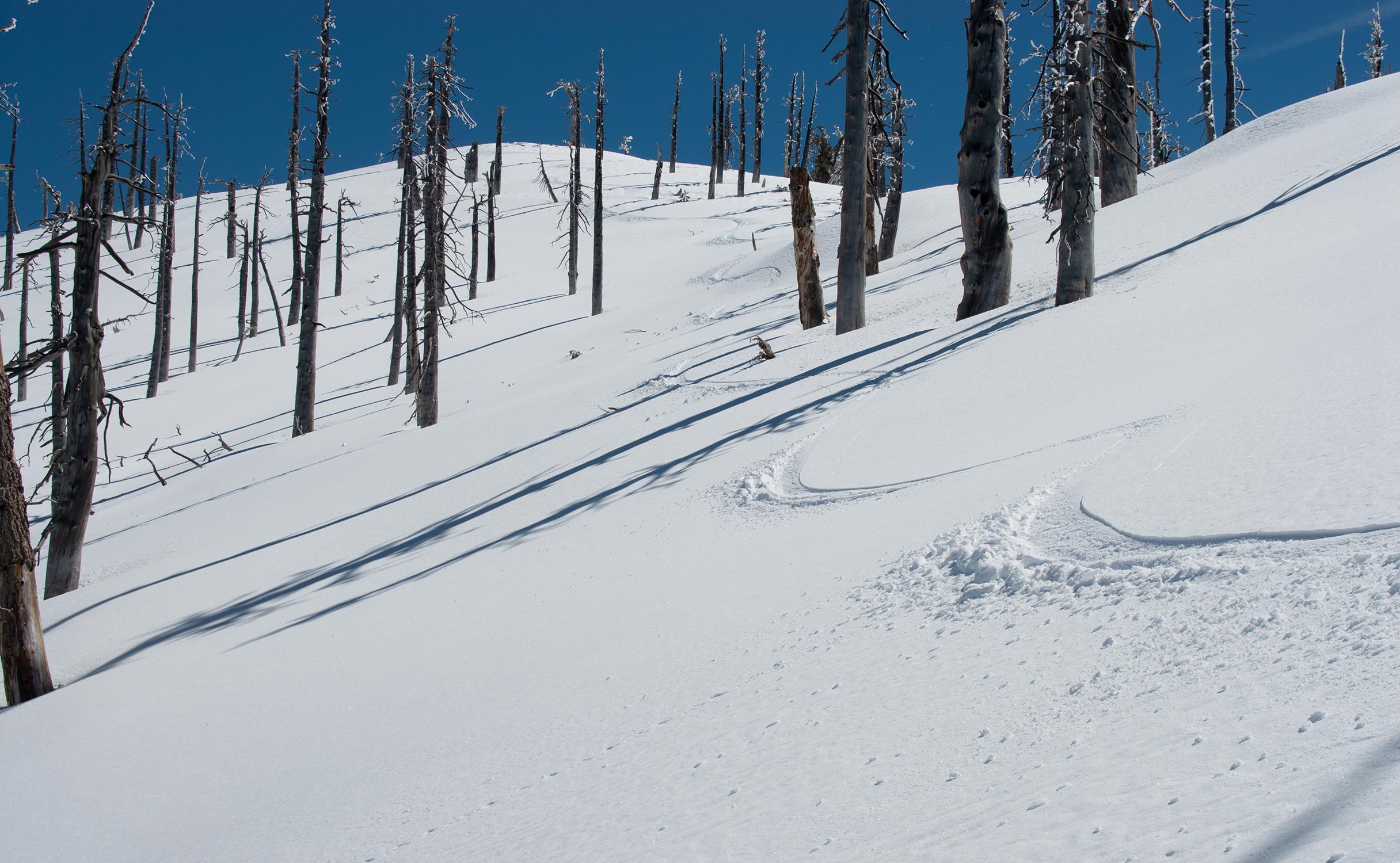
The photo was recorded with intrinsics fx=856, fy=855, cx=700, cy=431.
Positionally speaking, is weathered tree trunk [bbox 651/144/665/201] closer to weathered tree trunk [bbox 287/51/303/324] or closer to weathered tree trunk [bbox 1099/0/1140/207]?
weathered tree trunk [bbox 287/51/303/324]

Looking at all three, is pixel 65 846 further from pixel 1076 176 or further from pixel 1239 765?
pixel 1076 176

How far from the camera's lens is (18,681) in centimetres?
664

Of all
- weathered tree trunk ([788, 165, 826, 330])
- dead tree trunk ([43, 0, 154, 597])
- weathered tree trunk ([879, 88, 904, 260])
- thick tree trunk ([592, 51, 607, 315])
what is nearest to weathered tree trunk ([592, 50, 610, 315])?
thick tree trunk ([592, 51, 607, 315])

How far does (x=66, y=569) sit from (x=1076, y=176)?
39.2 ft

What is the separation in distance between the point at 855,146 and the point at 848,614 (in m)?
8.95

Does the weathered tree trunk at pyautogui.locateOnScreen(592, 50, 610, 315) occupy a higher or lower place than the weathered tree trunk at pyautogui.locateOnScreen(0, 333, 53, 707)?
higher

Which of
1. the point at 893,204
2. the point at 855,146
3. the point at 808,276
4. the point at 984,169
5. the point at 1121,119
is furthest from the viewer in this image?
the point at 893,204

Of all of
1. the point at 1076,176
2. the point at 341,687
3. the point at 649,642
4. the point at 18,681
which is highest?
the point at 1076,176

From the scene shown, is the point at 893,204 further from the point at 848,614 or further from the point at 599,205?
the point at 848,614

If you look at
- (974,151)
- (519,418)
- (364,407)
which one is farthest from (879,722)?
(364,407)

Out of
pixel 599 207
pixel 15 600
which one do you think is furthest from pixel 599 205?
pixel 15 600

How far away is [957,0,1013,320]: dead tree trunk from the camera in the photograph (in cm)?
977

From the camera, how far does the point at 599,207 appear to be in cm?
2838

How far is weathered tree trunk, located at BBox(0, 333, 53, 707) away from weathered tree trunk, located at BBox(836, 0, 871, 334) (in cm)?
885
